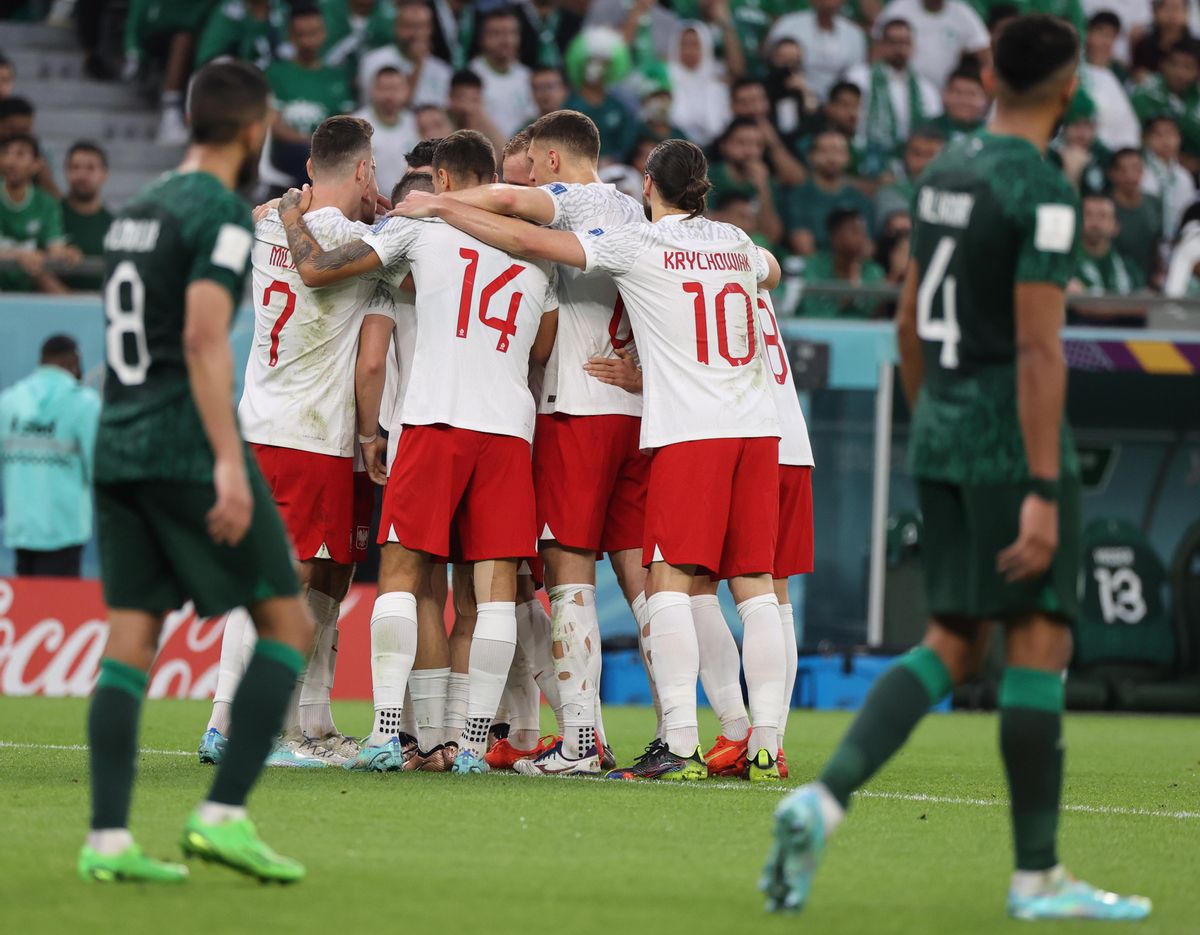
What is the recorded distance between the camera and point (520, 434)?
7320 mm

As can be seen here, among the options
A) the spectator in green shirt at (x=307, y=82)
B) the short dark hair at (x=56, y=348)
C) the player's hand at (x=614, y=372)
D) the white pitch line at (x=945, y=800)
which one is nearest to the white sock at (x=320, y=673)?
the player's hand at (x=614, y=372)

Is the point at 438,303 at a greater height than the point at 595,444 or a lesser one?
greater

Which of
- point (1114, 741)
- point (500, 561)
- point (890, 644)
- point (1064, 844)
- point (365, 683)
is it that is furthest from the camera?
point (890, 644)

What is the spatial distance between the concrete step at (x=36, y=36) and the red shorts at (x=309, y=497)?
36.9 ft

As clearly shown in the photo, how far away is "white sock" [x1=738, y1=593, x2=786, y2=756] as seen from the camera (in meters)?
7.39

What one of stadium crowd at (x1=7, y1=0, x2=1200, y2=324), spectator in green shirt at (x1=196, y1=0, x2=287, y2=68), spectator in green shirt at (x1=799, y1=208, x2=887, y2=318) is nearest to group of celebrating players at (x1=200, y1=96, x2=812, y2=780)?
stadium crowd at (x1=7, y1=0, x2=1200, y2=324)

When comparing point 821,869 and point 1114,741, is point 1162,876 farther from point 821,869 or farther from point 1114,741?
point 1114,741

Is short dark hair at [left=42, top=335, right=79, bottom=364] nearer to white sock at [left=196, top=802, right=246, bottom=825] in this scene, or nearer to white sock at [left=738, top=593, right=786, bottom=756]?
white sock at [left=738, top=593, right=786, bottom=756]

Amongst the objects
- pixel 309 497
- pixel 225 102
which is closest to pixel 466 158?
pixel 309 497

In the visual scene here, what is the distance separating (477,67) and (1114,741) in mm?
8055

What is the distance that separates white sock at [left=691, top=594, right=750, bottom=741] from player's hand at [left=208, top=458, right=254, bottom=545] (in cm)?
343

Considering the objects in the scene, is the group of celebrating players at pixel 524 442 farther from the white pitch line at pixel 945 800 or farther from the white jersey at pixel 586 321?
the white pitch line at pixel 945 800

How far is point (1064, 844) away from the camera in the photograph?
18.8ft

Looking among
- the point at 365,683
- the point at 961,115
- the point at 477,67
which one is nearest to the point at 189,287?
the point at 365,683
